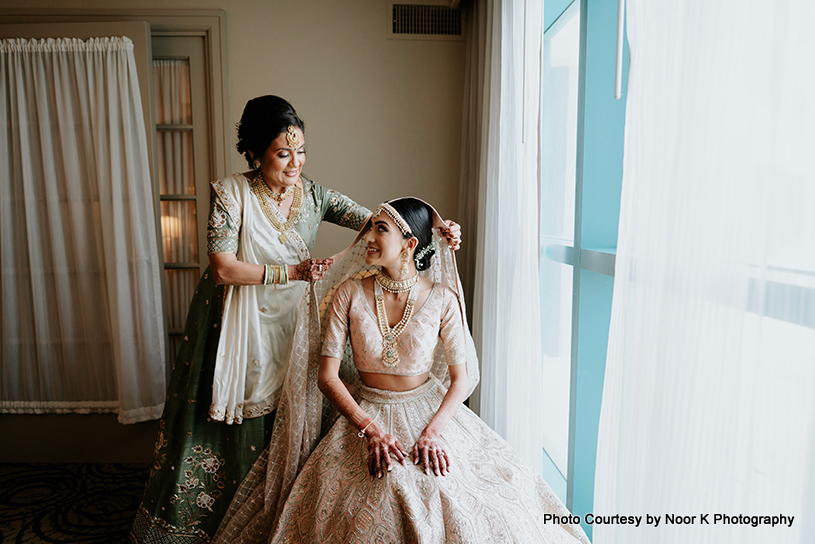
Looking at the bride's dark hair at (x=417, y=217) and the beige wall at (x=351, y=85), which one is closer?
the bride's dark hair at (x=417, y=217)

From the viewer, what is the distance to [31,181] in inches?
104

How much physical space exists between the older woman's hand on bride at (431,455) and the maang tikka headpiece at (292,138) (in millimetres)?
1051

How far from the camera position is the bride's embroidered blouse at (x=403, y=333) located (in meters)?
1.49

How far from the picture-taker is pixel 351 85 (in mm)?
2660

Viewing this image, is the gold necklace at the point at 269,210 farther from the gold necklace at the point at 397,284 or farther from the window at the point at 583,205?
the window at the point at 583,205

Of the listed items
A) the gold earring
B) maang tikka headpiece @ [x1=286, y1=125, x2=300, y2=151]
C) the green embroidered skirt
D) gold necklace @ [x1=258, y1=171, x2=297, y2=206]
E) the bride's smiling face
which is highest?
maang tikka headpiece @ [x1=286, y1=125, x2=300, y2=151]

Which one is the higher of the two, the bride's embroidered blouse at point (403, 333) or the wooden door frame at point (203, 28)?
the wooden door frame at point (203, 28)

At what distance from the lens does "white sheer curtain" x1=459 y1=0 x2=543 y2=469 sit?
1636mm

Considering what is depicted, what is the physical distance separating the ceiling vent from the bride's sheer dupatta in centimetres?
149

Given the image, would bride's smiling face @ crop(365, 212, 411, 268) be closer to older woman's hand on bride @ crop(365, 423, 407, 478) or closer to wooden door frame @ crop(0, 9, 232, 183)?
older woman's hand on bride @ crop(365, 423, 407, 478)

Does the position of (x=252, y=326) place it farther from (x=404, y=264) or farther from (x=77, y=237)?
(x=77, y=237)

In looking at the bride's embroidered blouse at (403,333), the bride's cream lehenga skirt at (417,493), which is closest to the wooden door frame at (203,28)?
the bride's embroidered blouse at (403,333)

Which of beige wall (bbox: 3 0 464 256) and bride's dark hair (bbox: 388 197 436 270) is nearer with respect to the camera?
bride's dark hair (bbox: 388 197 436 270)

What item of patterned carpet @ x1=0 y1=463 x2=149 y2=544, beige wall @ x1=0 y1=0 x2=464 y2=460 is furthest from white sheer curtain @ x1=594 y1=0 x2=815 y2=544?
patterned carpet @ x1=0 y1=463 x2=149 y2=544
